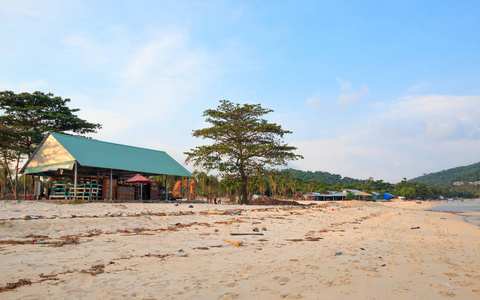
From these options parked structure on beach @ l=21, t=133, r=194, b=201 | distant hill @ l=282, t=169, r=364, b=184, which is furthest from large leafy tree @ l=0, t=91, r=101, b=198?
distant hill @ l=282, t=169, r=364, b=184

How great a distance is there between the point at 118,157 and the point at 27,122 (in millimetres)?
11793

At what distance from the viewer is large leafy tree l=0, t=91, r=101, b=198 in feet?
81.0

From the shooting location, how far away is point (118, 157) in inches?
859

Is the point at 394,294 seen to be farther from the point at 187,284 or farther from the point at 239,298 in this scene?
the point at 187,284

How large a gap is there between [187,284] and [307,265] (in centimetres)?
212

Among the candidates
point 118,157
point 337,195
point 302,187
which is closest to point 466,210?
point 337,195

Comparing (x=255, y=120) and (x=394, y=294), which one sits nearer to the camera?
(x=394, y=294)

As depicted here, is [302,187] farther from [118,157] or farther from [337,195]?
[118,157]

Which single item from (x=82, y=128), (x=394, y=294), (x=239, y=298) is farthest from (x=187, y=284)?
(x=82, y=128)

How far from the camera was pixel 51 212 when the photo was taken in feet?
38.0

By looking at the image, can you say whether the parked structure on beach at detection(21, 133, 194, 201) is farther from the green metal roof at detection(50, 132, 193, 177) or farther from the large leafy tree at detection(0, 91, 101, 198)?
the large leafy tree at detection(0, 91, 101, 198)

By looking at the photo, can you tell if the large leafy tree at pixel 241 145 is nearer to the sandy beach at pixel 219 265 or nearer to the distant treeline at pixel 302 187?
the distant treeline at pixel 302 187

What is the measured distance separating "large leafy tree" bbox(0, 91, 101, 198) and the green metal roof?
716cm

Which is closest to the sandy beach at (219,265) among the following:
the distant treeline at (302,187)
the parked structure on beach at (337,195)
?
the distant treeline at (302,187)
